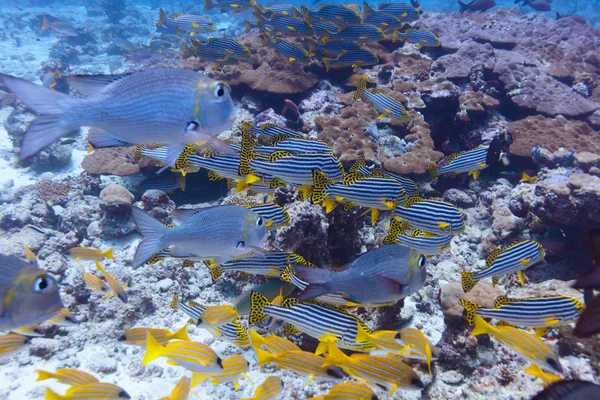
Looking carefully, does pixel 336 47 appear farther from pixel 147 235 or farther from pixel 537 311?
pixel 147 235

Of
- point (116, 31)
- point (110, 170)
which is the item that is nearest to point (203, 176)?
point (110, 170)

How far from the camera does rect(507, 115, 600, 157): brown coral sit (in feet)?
27.1

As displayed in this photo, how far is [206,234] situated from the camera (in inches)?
113

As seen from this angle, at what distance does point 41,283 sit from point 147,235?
758 millimetres

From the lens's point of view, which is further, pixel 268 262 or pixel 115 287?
pixel 115 287

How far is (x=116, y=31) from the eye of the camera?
2758 centimetres

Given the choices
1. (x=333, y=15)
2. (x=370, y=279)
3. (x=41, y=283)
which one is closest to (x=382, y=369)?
(x=370, y=279)

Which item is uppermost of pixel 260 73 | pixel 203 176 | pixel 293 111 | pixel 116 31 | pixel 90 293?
pixel 116 31

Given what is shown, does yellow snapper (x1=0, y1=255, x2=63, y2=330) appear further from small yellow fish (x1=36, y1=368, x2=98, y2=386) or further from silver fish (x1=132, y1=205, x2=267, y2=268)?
small yellow fish (x1=36, y1=368, x2=98, y2=386)

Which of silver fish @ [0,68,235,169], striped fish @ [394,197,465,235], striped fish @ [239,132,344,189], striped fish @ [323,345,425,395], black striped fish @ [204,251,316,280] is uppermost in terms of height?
silver fish @ [0,68,235,169]

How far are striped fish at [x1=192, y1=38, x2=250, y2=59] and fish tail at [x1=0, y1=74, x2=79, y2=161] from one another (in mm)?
7528

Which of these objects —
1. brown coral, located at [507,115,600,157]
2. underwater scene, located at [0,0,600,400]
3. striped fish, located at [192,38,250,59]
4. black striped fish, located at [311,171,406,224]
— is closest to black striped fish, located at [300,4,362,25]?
underwater scene, located at [0,0,600,400]

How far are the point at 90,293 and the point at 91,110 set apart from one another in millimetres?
4859

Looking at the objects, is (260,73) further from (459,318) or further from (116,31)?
(116,31)
